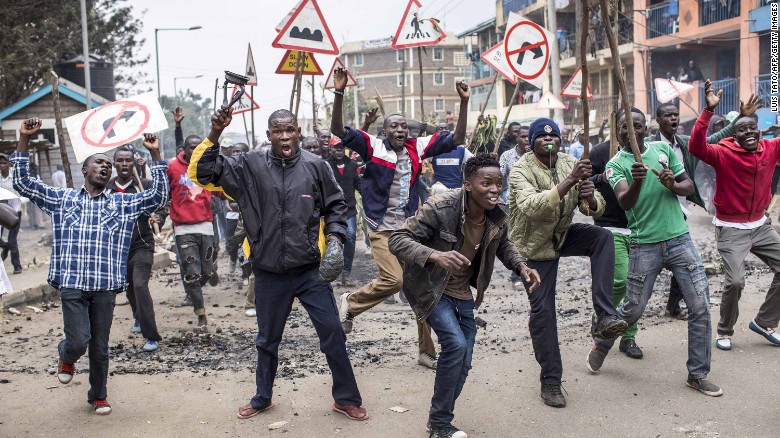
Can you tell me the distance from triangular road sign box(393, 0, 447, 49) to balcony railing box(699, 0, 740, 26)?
1695 centimetres

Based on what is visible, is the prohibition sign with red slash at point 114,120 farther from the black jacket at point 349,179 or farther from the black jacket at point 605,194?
the black jacket at point 349,179

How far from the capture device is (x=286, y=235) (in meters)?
5.36

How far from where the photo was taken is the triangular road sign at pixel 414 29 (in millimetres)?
11375

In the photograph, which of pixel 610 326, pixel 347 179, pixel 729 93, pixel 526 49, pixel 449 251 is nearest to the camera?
pixel 449 251

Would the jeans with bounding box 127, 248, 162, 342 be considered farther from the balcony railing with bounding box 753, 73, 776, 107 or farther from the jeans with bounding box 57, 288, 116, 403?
the balcony railing with bounding box 753, 73, 776, 107

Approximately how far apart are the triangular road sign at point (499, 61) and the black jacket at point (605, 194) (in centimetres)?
297

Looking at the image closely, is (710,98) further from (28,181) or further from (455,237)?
(28,181)

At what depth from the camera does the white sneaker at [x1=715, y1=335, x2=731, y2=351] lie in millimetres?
6785

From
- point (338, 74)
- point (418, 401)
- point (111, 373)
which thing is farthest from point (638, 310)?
point (111, 373)

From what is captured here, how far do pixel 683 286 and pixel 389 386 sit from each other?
2175 mm

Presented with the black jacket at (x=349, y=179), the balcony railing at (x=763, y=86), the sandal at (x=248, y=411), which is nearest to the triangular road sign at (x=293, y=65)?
→ the black jacket at (x=349, y=179)

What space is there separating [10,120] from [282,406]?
24518 millimetres

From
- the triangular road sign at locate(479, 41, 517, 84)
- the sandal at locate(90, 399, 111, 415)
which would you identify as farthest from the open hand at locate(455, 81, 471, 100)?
the sandal at locate(90, 399, 111, 415)

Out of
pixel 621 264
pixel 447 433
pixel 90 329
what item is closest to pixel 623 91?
pixel 621 264
